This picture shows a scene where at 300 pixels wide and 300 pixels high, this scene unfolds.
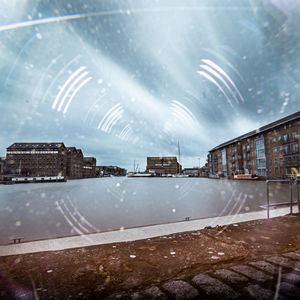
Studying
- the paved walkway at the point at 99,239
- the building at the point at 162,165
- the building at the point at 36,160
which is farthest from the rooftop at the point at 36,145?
the paved walkway at the point at 99,239

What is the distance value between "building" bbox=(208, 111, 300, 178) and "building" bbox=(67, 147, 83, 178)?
7619 centimetres

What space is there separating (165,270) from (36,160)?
359 feet

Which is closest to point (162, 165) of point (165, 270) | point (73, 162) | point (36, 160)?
point (73, 162)

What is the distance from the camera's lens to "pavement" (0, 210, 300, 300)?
233 cm

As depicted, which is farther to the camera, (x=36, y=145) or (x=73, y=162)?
(x=73, y=162)

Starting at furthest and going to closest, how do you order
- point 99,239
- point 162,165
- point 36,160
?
point 162,165, point 36,160, point 99,239

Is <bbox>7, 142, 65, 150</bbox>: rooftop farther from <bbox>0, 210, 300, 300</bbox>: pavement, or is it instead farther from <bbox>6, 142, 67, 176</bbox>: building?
<bbox>0, 210, 300, 300</bbox>: pavement

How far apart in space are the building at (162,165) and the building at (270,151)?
8529 cm

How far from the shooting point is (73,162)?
349ft

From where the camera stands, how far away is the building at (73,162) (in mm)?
103438

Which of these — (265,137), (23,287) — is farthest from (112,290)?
(265,137)

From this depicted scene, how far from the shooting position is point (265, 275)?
262 centimetres

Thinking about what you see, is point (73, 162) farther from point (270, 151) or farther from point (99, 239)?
point (99, 239)

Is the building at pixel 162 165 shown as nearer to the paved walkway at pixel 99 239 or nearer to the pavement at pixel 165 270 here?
the paved walkway at pixel 99 239
